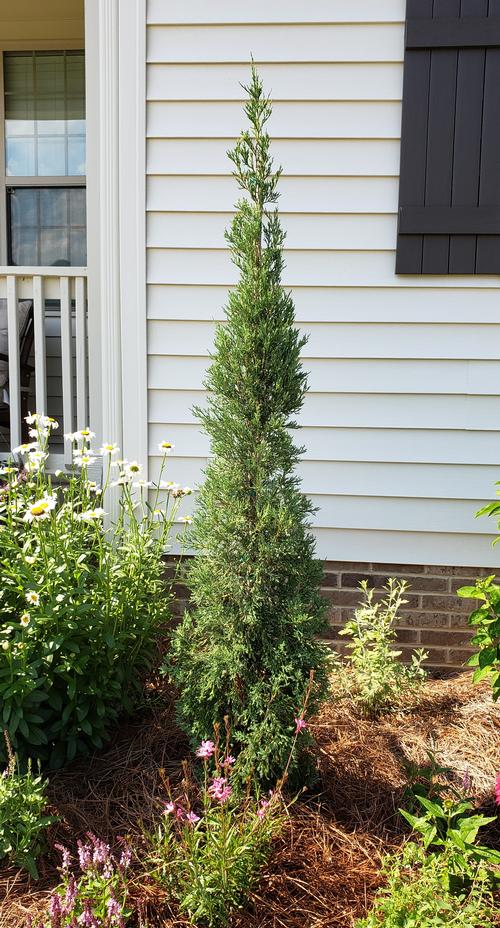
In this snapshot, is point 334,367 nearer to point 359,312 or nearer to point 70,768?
point 359,312

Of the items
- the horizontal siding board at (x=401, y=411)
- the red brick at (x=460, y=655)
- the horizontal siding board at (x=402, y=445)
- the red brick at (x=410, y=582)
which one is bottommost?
the red brick at (x=460, y=655)

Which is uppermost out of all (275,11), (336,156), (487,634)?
(275,11)

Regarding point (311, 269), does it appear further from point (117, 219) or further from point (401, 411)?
point (117, 219)

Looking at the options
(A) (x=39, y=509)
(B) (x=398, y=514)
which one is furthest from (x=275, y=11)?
(A) (x=39, y=509)

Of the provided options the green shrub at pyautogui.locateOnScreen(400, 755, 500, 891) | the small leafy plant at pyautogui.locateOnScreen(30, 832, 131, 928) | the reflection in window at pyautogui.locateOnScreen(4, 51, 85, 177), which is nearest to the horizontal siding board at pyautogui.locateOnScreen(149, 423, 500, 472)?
the green shrub at pyautogui.locateOnScreen(400, 755, 500, 891)

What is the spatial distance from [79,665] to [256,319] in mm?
1230

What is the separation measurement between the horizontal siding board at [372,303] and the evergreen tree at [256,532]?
3.23 feet

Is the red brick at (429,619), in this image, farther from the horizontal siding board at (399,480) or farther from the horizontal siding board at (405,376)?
the horizontal siding board at (405,376)

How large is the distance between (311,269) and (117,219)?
0.86 m

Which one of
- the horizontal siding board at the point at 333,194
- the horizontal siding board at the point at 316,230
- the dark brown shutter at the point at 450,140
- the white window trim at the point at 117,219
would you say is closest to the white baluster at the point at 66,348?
the white window trim at the point at 117,219

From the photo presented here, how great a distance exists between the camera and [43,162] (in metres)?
5.14

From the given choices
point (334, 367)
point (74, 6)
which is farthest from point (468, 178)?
point (74, 6)

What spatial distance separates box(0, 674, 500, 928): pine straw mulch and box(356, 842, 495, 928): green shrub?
180 millimetres

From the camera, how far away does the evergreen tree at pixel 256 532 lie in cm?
216
